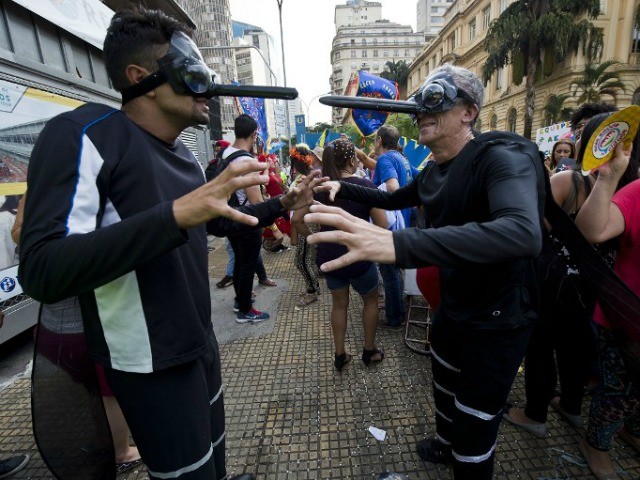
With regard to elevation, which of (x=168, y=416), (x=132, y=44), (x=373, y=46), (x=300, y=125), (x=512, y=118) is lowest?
(x=168, y=416)

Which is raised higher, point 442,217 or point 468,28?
point 468,28

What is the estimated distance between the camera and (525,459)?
2.25 m

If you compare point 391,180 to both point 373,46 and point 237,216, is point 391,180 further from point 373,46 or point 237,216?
point 373,46

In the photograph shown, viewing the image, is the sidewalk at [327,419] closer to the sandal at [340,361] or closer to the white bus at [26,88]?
the sandal at [340,361]

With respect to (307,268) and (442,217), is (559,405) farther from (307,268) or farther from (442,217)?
(307,268)

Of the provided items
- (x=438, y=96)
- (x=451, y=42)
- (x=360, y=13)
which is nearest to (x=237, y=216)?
(x=438, y=96)

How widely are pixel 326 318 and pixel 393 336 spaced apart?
3.00 feet

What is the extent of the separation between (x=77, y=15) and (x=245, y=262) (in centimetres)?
537

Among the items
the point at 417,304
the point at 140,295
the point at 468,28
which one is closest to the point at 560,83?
the point at 468,28

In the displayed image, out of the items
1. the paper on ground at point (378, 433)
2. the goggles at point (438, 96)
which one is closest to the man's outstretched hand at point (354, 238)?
the goggles at point (438, 96)

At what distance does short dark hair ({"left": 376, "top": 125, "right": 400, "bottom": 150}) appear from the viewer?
162 inches

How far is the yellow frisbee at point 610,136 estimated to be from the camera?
1434 millimetres

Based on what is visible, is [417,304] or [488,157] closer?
[488,157]

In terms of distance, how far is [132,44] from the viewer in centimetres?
125
